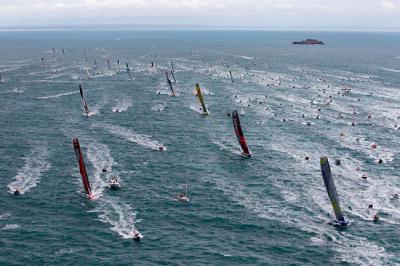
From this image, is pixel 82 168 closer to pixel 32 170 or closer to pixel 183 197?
pixel 183 197

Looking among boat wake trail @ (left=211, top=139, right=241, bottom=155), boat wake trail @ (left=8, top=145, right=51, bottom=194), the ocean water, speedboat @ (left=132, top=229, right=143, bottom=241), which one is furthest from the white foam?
speedboat @ (left=132, top=229, right=143, bottom=241)

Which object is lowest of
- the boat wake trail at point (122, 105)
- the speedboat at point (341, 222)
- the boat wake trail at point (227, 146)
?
the speedboat at point (341, 222)

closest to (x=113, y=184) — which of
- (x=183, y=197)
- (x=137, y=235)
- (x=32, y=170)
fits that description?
(x=183, y=197)

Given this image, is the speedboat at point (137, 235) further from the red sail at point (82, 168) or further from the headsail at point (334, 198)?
the headsail at point (334, 198)

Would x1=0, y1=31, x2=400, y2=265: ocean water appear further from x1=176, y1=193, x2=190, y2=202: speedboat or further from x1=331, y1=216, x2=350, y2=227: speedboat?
x1=331, y1=216, x2=350, y2=227: speedboat

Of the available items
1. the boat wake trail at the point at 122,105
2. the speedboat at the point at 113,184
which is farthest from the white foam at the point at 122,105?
the speedboat at the point at 113,184

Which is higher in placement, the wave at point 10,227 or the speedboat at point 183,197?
the speedboat at point 183,197
